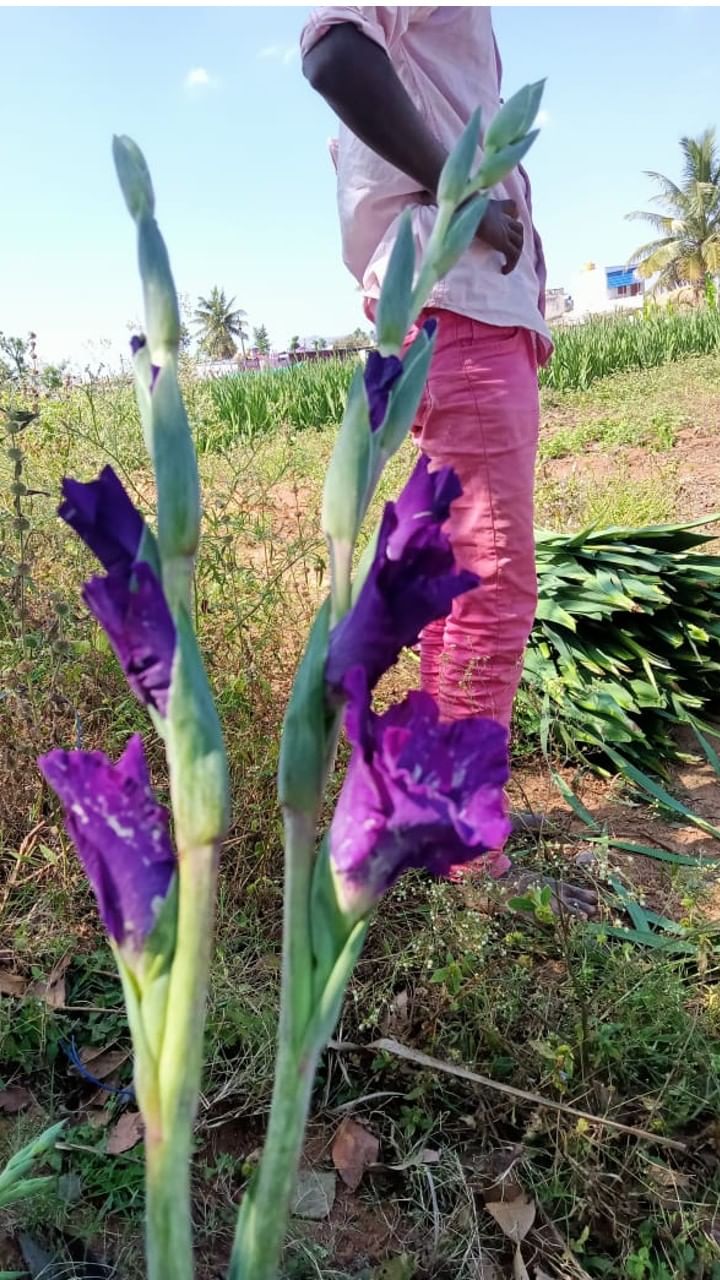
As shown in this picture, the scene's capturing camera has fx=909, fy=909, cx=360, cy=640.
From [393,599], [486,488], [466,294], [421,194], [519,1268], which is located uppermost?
[421,194]

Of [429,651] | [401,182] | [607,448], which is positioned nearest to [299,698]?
[401,182]

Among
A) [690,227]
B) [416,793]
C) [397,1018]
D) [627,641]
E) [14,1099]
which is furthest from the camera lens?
[690,227]

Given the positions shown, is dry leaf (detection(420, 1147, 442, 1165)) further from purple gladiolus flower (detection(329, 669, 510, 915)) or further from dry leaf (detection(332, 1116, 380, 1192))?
purple gladiolus flower (detection(329, 669, 510, 915))

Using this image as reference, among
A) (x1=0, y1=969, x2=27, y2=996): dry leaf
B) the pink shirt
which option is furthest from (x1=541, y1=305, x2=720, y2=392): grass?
(x1=0, y1=969, x2=27, y2=996): dry leaf

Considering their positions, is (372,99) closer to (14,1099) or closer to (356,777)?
(356,777)

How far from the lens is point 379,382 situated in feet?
1.57

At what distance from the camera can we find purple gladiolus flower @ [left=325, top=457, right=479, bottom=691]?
1.38 feet

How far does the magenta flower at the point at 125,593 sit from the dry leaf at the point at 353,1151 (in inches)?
40.9

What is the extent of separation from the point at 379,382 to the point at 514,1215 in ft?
3.67

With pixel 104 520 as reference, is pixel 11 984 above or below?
below

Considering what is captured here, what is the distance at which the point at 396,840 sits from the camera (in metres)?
0.40

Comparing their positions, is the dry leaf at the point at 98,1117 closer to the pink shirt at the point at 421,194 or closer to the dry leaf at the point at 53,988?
the dry leaf at the point at 53,988

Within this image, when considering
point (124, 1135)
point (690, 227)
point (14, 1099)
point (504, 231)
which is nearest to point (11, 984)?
point (14, 1099)

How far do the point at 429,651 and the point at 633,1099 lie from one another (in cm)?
93
